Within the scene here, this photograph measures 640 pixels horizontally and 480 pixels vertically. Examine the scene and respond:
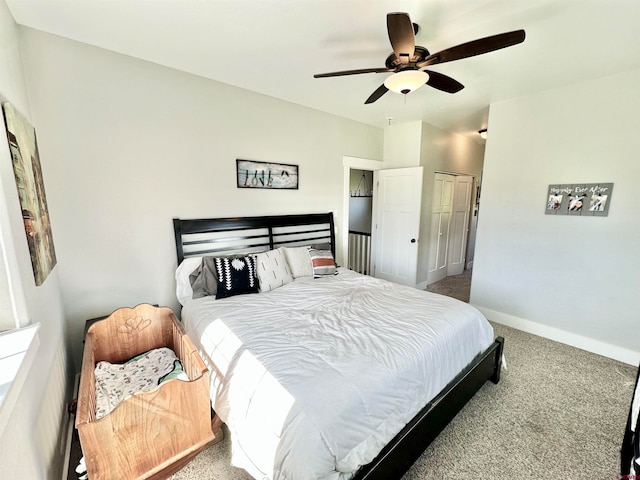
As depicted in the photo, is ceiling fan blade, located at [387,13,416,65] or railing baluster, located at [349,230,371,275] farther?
railing baluster, located at [349,230,371,275]

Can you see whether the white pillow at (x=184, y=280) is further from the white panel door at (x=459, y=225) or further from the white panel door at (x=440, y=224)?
the white panel door at (x=459, y=225)

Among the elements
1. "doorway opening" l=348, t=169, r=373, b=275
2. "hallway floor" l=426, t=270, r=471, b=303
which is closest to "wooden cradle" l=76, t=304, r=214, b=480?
"doorway opening" l=348, t=169, r=373, b=275

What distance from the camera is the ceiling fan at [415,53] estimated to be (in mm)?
1400

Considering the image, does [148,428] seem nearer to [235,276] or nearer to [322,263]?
[235,276]

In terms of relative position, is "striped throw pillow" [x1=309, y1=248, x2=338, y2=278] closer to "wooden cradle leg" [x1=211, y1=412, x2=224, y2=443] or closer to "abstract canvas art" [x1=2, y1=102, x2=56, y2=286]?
"wooden cradle leg" [x1=211, y1=412, x2=224, y2=443]

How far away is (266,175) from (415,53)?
1.91 m

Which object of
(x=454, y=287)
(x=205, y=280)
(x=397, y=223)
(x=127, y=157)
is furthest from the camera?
(x=454, y=287)

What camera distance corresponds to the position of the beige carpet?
156cm

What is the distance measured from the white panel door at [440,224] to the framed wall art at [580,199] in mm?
1639

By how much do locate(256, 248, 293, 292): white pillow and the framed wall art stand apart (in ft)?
9.61

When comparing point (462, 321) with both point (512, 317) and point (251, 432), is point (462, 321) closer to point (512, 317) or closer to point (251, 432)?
point (251, 432)

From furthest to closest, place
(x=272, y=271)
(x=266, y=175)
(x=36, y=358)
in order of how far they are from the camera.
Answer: (x=266, y=175) < (x=272, y=271) < (x=36, y=358)

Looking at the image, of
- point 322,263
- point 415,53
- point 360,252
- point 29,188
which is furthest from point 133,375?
point 360,252

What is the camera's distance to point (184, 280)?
249 centimetres
